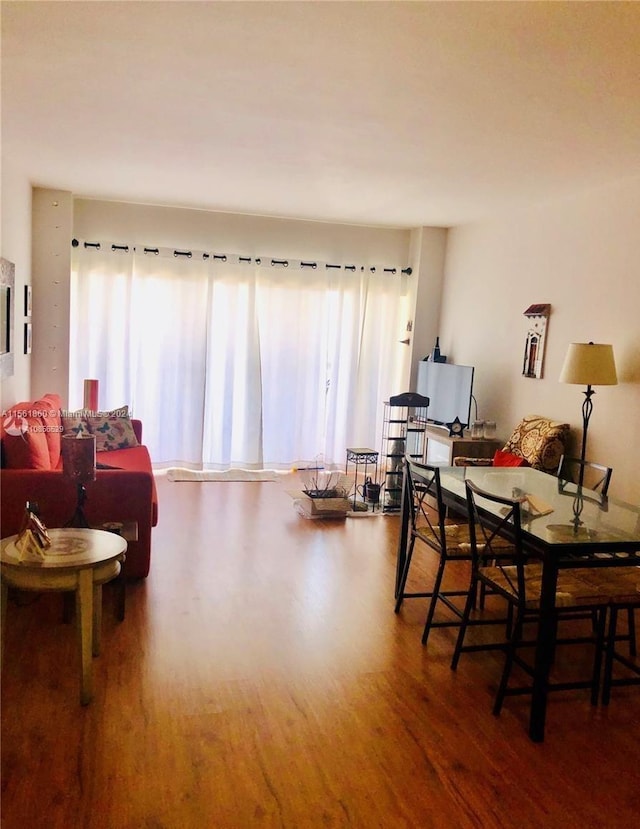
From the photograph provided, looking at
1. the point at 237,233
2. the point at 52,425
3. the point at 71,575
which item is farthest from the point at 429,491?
the point at 237,233

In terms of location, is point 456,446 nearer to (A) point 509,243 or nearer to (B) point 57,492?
(A) point 509,243

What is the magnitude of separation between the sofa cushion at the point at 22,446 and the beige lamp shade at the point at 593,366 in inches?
128

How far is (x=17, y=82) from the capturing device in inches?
126

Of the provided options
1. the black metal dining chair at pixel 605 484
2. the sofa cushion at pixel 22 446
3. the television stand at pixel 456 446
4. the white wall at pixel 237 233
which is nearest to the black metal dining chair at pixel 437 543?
the black metal dining chair at pixel 605 484

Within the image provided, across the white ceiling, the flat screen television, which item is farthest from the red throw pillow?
the white ceiling

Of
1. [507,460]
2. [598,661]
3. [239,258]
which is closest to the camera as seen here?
[598,661]

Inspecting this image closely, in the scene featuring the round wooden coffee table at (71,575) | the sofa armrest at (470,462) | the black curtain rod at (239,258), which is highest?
the black curtain rod at (239,258)

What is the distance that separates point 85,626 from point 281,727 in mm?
851

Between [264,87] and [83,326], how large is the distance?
3.85 metres

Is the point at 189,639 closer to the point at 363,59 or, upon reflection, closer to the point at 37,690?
the point at 37,690

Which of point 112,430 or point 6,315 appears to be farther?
point 112,430

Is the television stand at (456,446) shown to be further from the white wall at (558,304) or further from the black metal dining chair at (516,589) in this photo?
the black metal dining chair at (516,589)

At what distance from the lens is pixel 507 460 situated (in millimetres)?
4973

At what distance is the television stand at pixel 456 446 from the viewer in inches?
217
